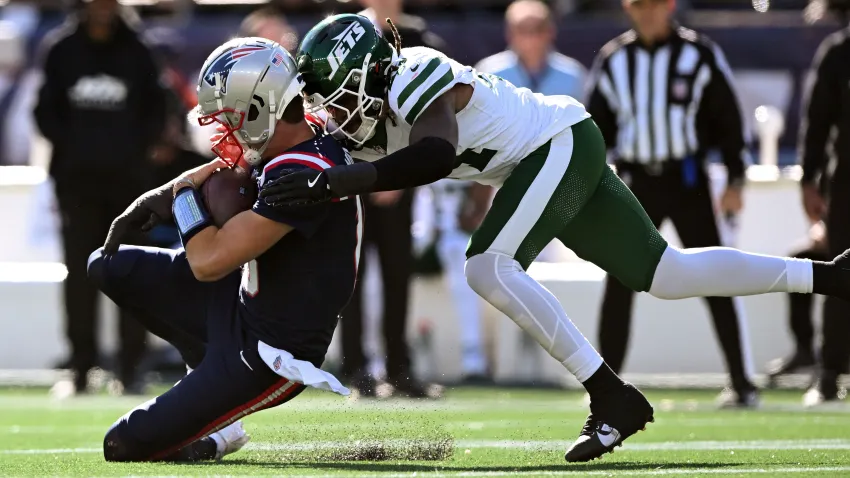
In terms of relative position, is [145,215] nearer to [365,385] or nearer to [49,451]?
[49,451]

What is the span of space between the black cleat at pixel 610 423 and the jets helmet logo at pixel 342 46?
1.33m

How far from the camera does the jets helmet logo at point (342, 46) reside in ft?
15.1

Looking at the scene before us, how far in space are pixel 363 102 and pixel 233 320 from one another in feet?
2.59

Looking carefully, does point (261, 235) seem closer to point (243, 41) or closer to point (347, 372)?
point (243, 41)

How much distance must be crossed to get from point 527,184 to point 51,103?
4.13 meters

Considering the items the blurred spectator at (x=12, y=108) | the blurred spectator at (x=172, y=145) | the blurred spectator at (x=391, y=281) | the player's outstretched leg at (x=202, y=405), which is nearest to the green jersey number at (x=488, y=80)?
the player's outstretched leg at (x=202, y=405)

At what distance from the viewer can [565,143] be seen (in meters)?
4.98

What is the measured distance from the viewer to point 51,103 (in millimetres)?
8227

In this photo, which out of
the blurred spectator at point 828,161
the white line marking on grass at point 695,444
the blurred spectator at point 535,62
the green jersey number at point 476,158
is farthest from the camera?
the blurred spectator at point 535,62

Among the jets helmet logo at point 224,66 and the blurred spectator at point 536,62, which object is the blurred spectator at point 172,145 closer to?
the blurred spectator at point 536,62

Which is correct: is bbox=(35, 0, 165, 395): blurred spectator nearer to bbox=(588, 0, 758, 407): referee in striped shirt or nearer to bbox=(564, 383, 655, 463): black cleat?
bbox=(588, 0, 758, 407): referee in striped shirt

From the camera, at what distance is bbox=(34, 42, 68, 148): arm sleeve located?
324 inches

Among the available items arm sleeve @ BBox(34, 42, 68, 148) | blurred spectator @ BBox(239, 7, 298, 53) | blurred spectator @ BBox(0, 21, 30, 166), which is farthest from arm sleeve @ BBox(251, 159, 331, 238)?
blurred spectator @ BBox(0, 21, 30, 166)

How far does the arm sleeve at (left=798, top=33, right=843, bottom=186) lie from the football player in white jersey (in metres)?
2.47
